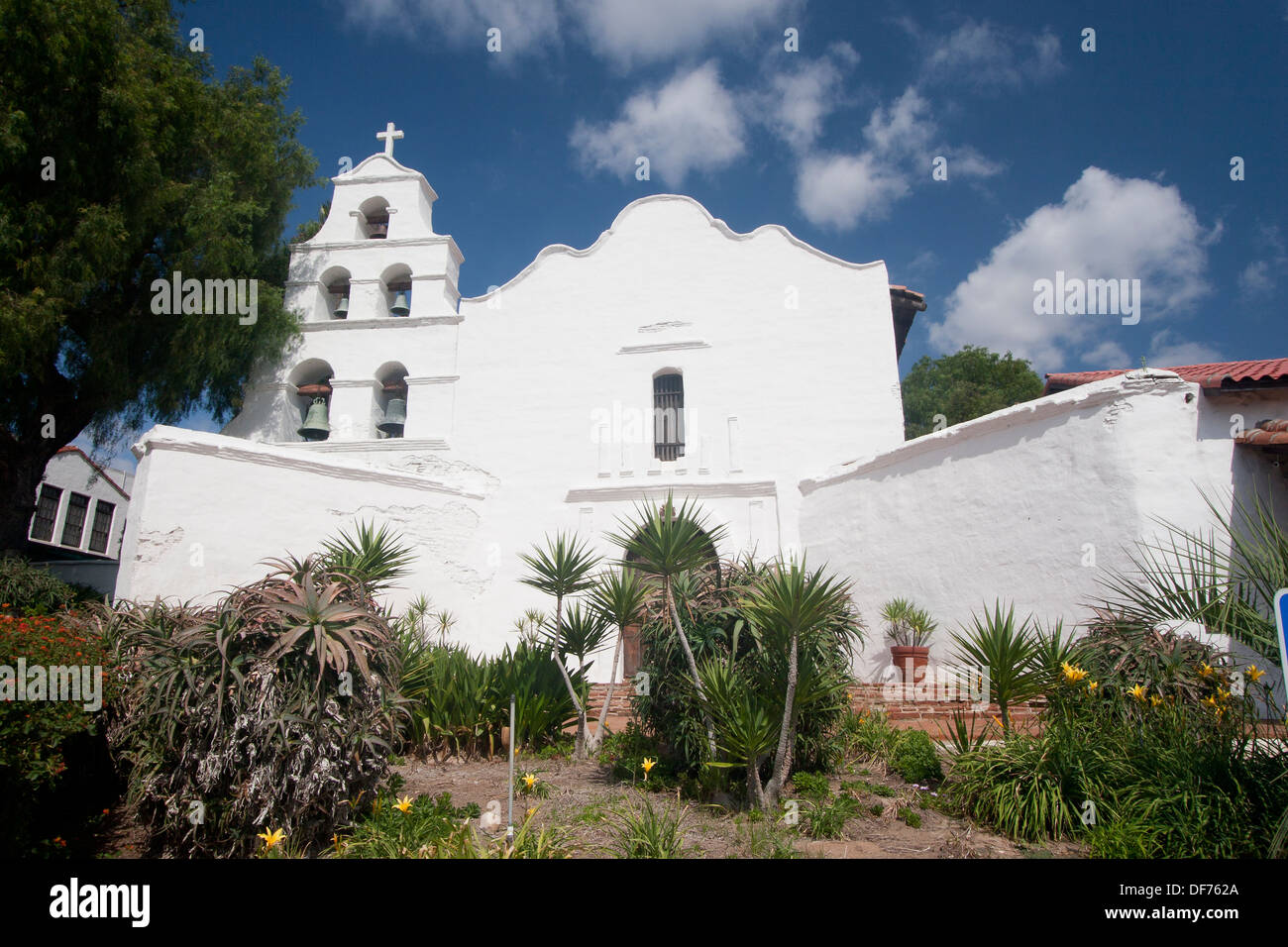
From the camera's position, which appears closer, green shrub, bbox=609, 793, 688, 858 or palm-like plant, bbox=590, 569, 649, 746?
green shrub, bbox=609, 793, 688, 858

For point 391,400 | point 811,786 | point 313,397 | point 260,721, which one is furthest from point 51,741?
point 313,397

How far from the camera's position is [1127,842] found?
4641 mm

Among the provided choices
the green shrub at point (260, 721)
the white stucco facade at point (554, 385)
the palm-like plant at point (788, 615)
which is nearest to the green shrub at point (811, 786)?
the palm-like plant at point (788, 615)

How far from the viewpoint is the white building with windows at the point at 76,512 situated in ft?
76.6

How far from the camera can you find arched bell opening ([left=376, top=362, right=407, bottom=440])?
15594 millimetres

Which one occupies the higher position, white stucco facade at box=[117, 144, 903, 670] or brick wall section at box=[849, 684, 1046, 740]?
white stucco facade at box=[117, 144, 903, 670]

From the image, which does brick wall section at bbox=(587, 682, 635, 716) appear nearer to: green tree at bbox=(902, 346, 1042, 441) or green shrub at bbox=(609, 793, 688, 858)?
green shrub at bbox=(609, 793, 688, 858)

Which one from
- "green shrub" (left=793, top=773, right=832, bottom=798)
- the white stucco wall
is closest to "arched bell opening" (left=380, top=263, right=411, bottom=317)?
the white stucco wall

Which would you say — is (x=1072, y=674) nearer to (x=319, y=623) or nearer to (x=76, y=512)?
(x=319, y=623)

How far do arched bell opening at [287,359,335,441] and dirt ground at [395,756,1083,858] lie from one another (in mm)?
9515

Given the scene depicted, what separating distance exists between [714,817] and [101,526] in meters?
27.9

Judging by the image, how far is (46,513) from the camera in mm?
23672
